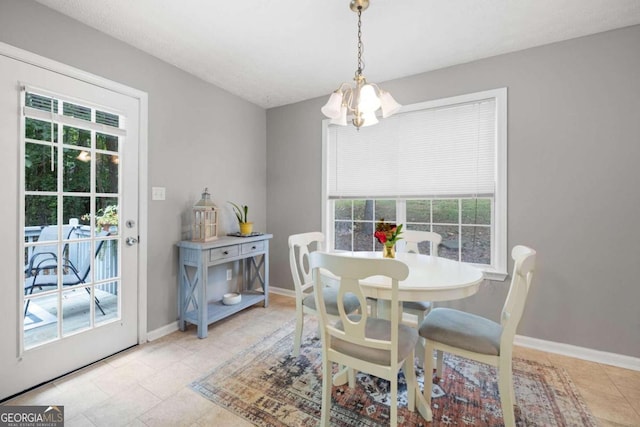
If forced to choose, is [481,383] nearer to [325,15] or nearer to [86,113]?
[325,15]

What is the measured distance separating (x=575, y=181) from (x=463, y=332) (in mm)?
1721

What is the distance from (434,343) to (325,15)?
2.29 metres

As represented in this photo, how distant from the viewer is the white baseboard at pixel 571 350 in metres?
2.13

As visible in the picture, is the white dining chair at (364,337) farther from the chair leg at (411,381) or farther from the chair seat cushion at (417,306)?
the chair seat cushion at (417,306)

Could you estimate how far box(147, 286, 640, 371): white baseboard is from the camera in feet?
6.98

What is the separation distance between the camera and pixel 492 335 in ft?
5.01

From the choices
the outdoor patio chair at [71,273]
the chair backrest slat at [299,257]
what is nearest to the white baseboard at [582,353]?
the chair backrest slat at [299,257]

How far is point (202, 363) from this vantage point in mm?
2141

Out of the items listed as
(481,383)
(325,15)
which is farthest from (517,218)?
(325,15)

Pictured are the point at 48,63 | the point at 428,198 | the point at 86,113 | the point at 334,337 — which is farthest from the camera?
the point at 428,198

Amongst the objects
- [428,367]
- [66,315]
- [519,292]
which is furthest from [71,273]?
[519,292]

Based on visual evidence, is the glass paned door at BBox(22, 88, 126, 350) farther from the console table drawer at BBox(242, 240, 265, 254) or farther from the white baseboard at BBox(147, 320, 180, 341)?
the console table drawer at BBox(242, 240, 265, 254)

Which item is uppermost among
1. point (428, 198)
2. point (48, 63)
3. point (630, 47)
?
point (630, 47)

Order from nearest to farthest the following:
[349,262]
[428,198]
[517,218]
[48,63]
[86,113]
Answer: [349,262] → [48,63] → [86,113] → [517,218] → [428,198]
